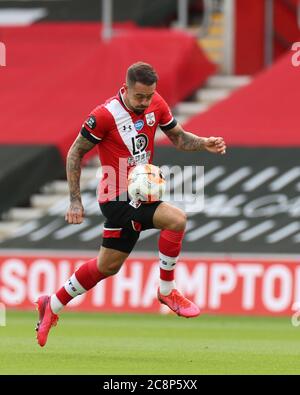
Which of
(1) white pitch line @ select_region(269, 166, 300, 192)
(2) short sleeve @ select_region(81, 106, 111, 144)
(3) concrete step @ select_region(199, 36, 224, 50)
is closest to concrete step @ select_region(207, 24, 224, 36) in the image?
(3) concrete step @ select_region(199, 36, 224, 50)

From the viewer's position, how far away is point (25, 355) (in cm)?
1175

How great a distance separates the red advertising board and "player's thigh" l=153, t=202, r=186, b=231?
6.17 m

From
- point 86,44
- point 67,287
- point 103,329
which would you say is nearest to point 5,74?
point 86,44

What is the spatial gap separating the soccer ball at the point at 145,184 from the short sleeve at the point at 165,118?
54 cm

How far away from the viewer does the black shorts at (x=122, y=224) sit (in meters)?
11.6

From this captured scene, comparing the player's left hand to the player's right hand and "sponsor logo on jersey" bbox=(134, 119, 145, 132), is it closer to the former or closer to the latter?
"sponsor logo on jersey" bbox=(134, 119, 145, 132)

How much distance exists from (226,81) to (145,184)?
12.7m

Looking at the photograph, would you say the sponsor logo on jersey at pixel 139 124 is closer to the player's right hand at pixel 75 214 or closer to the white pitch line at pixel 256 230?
the player's right hand at pixel 75 214

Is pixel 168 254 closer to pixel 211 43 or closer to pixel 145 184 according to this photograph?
pixel 145 184

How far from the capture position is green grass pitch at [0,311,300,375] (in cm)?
1084

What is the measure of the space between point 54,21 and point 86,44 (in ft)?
3.87

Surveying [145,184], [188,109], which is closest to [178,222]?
[145,184]

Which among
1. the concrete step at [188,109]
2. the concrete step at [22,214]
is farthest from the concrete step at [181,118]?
the concrete step at [22,214]

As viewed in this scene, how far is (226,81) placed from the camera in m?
24.0
